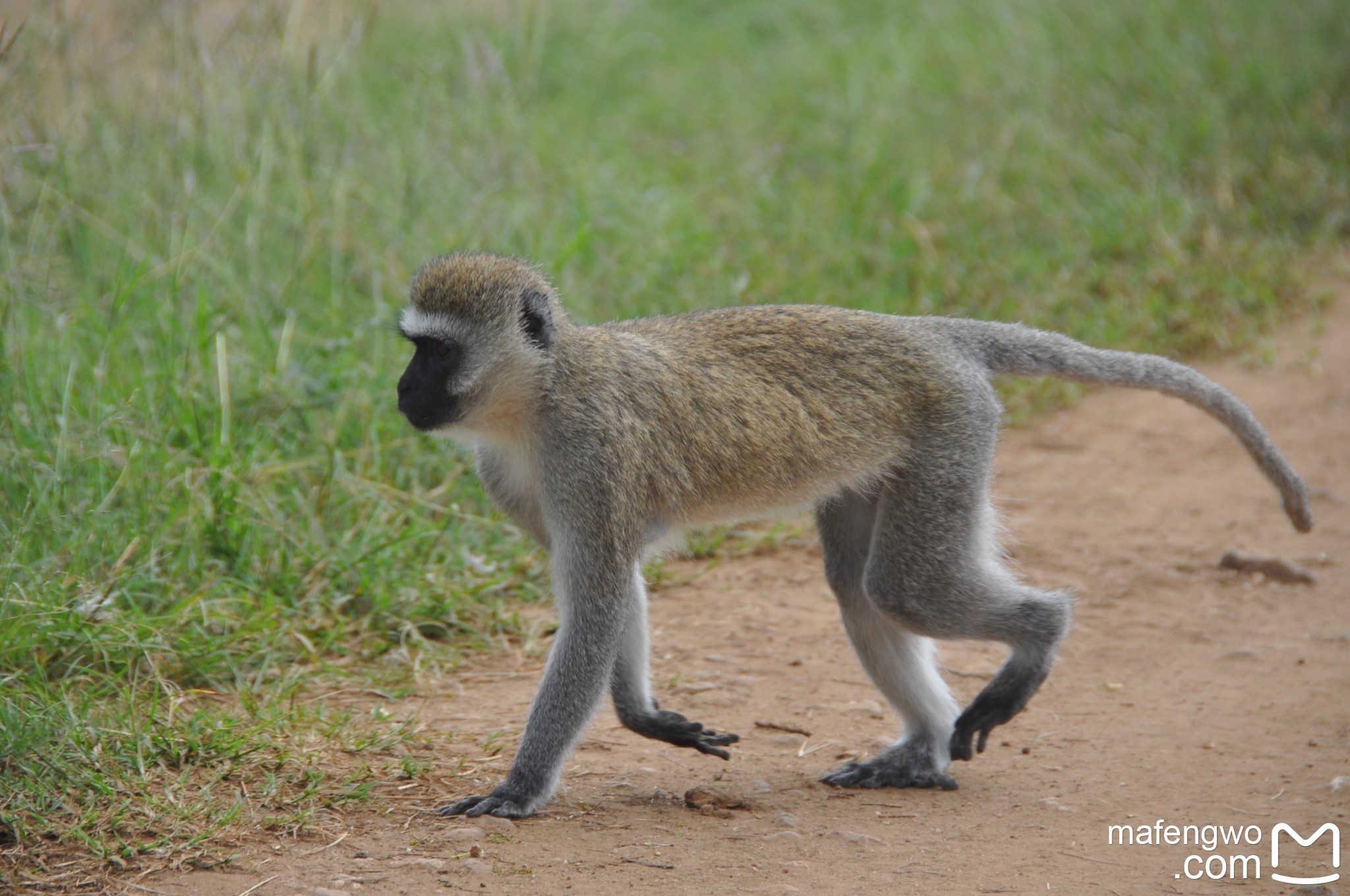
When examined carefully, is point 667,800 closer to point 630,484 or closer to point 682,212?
point 630,484

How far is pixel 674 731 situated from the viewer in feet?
14.1

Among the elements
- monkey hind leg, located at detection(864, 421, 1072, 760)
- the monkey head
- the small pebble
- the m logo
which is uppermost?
the monkey head

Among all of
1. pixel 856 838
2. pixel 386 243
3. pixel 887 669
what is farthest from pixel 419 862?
pixel 386 243

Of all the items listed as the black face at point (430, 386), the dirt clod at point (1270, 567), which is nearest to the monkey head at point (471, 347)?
the black face at point (430, 386)

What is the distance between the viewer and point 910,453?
4355 mm

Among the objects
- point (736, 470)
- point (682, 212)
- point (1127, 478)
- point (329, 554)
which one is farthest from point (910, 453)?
point (682, 212)

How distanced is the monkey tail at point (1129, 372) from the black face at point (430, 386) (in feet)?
5.72

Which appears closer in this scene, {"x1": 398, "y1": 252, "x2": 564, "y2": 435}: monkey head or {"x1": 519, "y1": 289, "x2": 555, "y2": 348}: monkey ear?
{"x1": 398, "y1": 252, "x2": 564, "y2": 435}: monkey head

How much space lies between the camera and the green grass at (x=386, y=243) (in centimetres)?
444

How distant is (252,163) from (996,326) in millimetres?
4198

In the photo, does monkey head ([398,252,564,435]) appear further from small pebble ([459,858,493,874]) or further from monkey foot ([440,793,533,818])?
small pebble ([459,858,493,874])

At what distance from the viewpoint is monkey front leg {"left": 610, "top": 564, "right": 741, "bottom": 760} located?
4316 millimetres

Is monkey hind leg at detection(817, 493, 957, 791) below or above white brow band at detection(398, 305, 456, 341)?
below

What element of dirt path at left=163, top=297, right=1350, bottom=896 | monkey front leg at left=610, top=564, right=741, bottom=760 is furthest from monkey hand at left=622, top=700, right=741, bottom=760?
dirt path at left=163, top=297, right=1350, bottom=896
